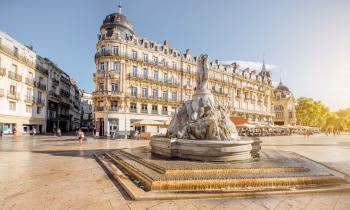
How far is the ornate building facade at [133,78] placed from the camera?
35.7 meters

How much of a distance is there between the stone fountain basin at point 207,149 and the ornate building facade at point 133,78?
25597 mm

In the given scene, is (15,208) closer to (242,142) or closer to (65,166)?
(65,166)

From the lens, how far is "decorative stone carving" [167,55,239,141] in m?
9.94

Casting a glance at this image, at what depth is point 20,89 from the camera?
33.8 meters

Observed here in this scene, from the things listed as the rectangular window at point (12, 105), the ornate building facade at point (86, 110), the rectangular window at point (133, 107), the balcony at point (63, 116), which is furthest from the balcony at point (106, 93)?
the ornate building facade at point (86, 110)

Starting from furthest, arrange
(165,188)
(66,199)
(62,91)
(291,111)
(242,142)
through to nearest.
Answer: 1. (291,111)
2. (62,91)
3. (242,142)
4. (165,188)
5. (66,199)

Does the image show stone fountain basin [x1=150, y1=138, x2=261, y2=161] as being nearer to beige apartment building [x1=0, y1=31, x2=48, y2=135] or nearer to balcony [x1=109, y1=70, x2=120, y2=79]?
balcony [x1=109, y1=70, x2=120, y2=79]

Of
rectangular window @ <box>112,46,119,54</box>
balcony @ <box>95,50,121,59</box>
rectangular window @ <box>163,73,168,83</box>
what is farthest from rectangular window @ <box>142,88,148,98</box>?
rectangular window @ <box>112,46,119,54</box>

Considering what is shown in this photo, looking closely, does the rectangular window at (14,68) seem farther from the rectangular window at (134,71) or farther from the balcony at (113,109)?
the rectangular window at (134,71)

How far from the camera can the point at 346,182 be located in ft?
21.6

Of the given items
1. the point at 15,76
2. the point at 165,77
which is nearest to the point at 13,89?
the point at 15,76

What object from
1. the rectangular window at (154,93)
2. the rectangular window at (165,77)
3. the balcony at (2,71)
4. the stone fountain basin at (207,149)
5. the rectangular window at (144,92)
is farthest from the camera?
the rectangular window at (165,77)

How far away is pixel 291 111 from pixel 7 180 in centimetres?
7896

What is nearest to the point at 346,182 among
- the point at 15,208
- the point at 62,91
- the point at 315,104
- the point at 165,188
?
the point at 165,188
